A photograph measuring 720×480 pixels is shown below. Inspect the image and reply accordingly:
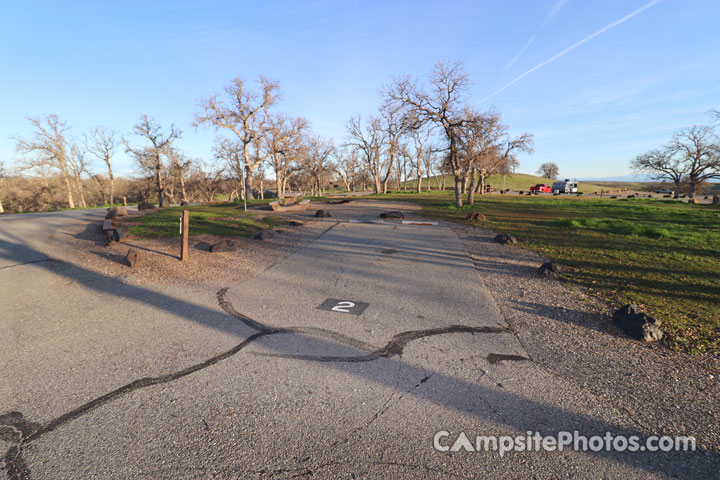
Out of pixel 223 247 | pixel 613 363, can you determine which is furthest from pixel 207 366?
pixel 223 247

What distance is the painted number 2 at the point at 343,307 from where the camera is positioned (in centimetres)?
513

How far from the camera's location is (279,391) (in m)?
3.07

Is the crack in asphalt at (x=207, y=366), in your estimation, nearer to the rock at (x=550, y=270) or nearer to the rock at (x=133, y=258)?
the rock at (x=550, y=270)

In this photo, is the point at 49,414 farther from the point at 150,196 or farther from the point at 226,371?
the point at 150,196

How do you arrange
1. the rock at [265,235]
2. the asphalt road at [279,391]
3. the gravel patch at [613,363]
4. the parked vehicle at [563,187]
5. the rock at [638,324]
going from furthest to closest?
the parked vehicle at [563,187], the rock at [265,235], the rock at [638,324], the gravel patch at [613,363], the asphalt road at [279,391]

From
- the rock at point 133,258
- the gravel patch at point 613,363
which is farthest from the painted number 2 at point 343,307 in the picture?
the rock at point 133,258

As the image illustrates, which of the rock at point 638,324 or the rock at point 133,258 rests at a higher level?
the rock at point 133,258

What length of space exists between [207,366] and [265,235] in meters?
8.20

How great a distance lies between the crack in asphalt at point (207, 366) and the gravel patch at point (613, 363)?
1.77ft

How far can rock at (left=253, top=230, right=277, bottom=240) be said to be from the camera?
10.9 meters

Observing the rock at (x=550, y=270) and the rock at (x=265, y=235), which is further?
the rock at (x=265, y=235)

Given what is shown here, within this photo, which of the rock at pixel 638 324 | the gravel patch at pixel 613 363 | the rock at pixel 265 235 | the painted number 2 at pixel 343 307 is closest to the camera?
the gravel patch at pixel 613 363

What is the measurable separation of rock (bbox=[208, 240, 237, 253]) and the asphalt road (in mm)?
2968

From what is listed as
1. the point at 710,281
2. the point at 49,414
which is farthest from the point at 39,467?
the point at 710,281
